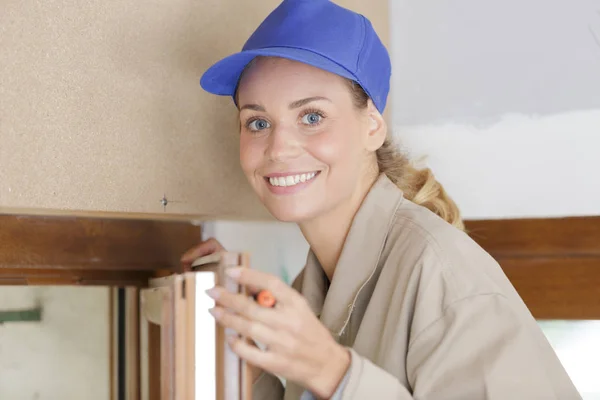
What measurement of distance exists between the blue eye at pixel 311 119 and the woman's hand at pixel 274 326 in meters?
0.39

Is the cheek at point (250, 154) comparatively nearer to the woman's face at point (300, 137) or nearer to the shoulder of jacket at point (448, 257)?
the woman's face at point (300, 137)

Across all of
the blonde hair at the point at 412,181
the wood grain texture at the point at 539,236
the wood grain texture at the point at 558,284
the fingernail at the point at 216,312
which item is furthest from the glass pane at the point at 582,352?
the fingernail at the point at 216,312

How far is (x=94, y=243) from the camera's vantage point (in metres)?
1.17

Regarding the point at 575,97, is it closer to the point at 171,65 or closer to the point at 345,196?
the point at 345,196

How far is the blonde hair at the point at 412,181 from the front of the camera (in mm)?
1265

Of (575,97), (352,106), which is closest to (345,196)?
(352,106)

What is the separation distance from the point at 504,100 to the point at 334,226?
0.74m

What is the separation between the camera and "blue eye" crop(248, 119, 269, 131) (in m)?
1.15

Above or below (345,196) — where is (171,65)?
above

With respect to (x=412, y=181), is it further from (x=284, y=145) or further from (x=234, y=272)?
(x=234, y=272)

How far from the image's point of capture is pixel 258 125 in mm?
1156

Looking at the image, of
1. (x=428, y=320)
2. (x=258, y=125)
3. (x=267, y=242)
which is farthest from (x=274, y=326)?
(x=267, y=242)

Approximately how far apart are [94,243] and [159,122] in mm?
227

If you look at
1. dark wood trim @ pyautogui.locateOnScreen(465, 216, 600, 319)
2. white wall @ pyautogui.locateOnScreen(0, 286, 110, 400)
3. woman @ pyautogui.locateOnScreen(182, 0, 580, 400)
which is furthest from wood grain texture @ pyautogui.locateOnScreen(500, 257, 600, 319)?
white wall @ pyautogui.locateOnScreen(0, 286, 110, 400)
